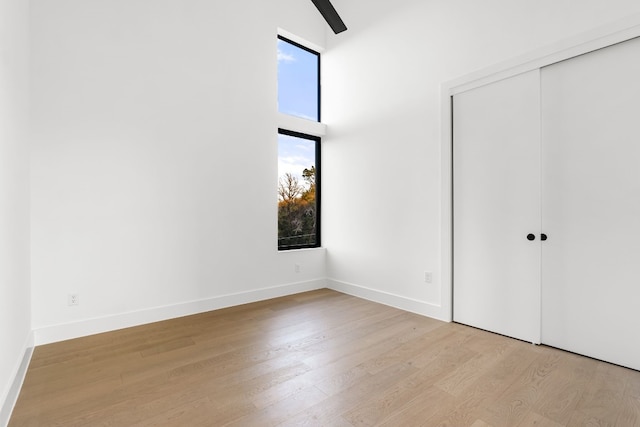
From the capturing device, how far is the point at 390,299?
3.88m

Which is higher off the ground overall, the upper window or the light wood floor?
the upper window

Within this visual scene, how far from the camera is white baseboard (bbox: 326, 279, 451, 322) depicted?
11.3 ft

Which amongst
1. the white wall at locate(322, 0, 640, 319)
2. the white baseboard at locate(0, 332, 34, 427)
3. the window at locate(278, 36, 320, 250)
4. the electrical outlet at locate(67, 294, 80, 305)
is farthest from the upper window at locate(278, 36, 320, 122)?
the white baseboard at locate(0, 332, 34, 427)

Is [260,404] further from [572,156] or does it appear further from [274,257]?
[572,156]

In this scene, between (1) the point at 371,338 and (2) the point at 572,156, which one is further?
(1) the point at 371,338

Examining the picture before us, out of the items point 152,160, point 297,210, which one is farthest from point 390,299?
point 152,160

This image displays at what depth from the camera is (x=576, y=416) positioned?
1779mm

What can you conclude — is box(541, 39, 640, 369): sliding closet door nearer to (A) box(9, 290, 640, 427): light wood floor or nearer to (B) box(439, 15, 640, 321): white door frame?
(B) box(439, 15, 640, 321): white door frame

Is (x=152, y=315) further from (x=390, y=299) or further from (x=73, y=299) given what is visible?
(x=390, y=299)

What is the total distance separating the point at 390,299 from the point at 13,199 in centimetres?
350

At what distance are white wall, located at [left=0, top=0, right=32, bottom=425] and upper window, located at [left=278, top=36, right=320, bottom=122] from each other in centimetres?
267

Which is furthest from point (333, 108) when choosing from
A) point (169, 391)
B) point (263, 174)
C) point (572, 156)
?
point (169, 391)

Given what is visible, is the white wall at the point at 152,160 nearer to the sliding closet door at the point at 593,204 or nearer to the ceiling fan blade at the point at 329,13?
the ceiling fan blade at the point at 329,13

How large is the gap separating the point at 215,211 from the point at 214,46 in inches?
74.6
